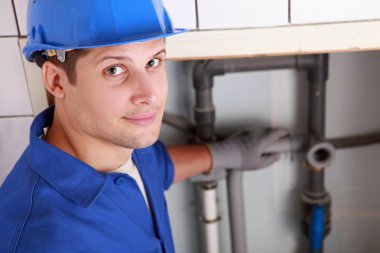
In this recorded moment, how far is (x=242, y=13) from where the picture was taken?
0.87 m

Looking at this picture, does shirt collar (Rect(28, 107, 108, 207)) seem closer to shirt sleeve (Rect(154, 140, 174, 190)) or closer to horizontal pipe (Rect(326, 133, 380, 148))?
shirt sleeve (Rect(154, 140, 174, 190))

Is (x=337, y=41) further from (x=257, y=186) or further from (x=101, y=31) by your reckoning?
(x=257, y=186)

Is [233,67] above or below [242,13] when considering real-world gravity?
below

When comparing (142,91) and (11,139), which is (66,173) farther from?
(11,139)

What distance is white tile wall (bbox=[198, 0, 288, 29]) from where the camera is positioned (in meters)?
0.86

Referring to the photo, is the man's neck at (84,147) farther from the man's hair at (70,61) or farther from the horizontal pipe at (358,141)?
the horizontal pipe at (358,141)

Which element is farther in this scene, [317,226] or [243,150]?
[317,226]

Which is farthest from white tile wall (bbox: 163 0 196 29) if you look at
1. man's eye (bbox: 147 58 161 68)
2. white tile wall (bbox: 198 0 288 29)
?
man's eye (bbox: 147 58 161 68)

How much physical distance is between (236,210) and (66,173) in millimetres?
633

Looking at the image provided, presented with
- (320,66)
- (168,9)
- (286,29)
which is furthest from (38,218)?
(320,66)

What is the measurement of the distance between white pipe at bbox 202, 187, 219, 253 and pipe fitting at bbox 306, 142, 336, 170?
0.28m

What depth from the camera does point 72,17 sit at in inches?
26.4

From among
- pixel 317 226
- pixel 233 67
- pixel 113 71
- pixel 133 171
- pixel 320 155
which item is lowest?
pixel 317 226

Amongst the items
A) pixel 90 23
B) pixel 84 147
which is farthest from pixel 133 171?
pixel 90 23
